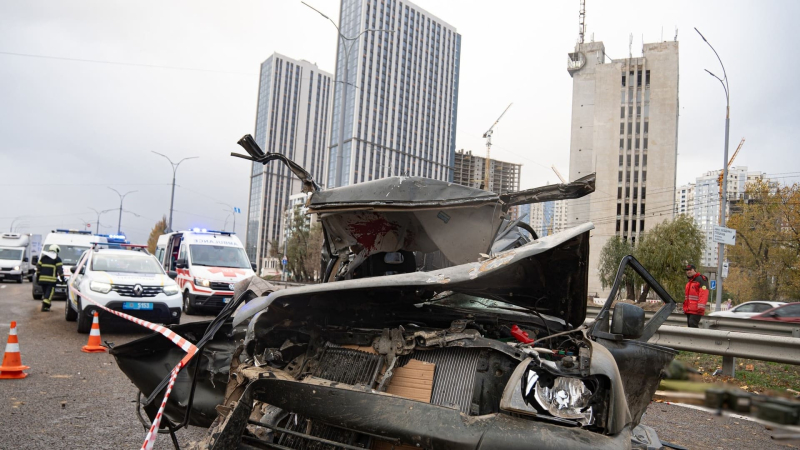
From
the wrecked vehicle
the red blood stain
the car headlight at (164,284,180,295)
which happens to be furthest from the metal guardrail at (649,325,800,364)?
the car headlight at (164,284,180,295)

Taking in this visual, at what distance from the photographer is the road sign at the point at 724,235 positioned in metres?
17.5

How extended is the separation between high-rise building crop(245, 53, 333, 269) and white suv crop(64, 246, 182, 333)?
83.2 metres

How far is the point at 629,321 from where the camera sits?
8.66 feet

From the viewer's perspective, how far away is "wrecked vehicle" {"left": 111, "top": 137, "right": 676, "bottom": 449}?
2.07m

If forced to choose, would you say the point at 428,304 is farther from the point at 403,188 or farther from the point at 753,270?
the point at 753,270

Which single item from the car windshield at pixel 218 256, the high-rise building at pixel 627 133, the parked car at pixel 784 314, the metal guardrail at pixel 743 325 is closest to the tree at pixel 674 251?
the parked car at pixel 784 314

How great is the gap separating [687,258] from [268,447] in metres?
39.9

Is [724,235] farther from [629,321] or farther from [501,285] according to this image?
[501,285]

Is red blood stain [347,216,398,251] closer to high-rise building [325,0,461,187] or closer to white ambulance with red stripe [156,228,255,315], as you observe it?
white ambulance with red stripe [156,228,255,315]

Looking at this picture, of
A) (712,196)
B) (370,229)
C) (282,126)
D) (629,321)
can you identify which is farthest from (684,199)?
(282,126)

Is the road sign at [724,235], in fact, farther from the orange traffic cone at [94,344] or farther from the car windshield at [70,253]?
the car windshield at [70,253]

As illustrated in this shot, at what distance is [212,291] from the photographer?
12.4 m

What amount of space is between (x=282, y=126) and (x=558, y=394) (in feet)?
355

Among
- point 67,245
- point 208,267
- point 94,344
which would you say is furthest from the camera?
point 67,245
